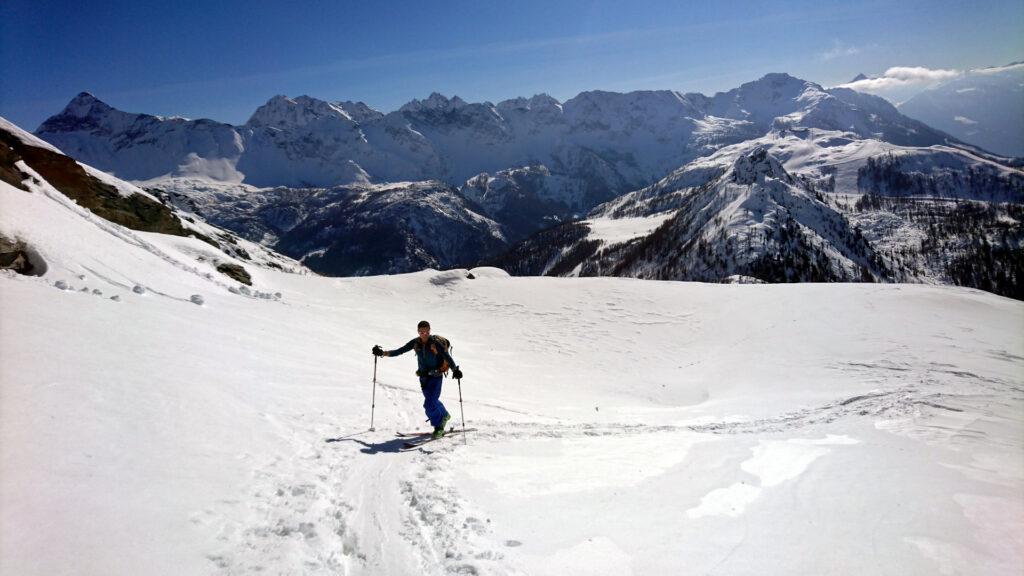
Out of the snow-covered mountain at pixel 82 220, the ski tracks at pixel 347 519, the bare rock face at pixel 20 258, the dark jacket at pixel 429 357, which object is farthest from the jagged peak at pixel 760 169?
the bare rock face at pixel 20 258

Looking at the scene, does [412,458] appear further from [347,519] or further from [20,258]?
[20,258]

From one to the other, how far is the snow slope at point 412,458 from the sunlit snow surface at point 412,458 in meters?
0.04

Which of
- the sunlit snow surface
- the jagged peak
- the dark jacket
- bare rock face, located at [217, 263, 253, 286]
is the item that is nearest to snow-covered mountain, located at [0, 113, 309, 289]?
bare rock face, located at [217, 263, 253, 286]

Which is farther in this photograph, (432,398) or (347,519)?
(432,398)

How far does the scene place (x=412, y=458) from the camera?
9078mm

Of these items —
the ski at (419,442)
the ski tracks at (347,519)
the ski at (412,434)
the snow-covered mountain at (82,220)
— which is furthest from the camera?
the snow-covered mountain at (82,220)

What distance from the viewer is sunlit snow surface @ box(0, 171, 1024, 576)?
5516 millimetres

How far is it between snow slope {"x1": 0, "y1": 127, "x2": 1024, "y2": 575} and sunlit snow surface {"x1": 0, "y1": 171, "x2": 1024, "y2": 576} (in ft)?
0.15

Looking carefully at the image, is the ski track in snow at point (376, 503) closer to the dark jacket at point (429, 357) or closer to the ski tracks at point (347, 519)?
the ski tracks at point (347, 519)

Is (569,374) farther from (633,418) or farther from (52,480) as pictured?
(52,480)

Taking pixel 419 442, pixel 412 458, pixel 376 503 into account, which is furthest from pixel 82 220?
pixel 376 503

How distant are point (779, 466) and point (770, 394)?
33.3 ft

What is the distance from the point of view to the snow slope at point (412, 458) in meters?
5.52

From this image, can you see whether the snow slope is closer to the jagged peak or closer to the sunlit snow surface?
the sunlit snow surface
